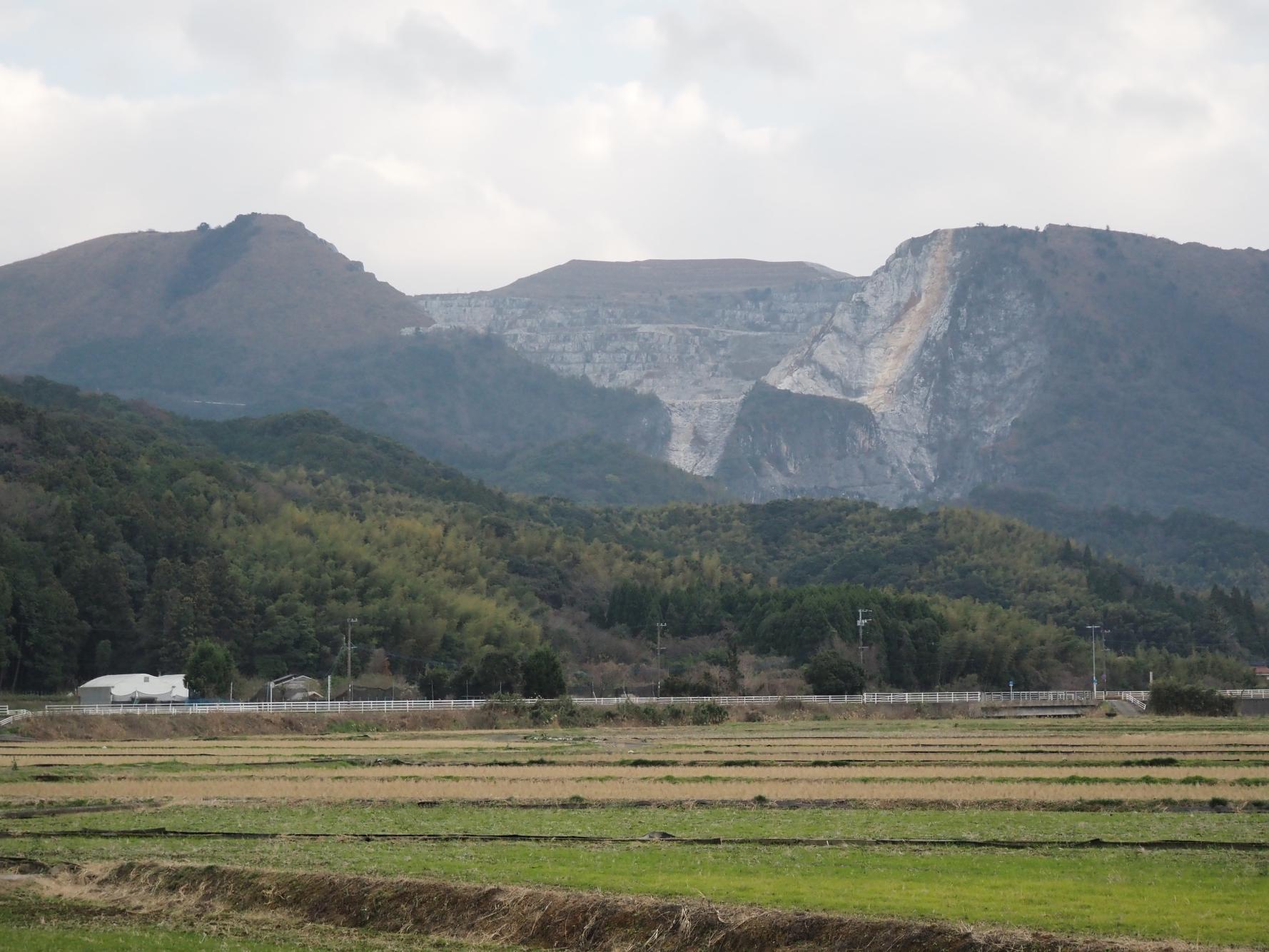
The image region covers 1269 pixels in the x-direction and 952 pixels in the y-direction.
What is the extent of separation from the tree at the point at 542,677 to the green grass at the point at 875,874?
65.3 meters

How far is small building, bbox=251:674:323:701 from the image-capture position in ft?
319

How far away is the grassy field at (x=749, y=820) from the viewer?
75.8ft

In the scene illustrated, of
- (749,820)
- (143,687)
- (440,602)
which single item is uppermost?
(749,820)

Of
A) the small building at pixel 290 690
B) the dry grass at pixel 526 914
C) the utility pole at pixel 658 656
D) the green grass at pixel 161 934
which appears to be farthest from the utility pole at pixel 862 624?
the green grass at pixel 161 934

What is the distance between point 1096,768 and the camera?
46.5m

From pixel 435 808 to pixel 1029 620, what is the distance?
371ft

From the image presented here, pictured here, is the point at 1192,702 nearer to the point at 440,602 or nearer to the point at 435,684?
the point at 435,684

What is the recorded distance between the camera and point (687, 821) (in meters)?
33.0

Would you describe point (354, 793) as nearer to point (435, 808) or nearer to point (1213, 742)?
point (435, 808)

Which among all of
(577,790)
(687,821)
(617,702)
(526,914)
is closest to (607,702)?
(617,702)

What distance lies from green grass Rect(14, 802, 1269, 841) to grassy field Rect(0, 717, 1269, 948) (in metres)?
0.12

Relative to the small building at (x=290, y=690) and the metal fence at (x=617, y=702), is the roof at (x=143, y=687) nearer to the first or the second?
the metal fence at (x=617, y=702)

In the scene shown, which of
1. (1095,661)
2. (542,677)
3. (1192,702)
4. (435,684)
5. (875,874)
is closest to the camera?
(875,874)

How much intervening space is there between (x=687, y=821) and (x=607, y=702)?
5824cm
